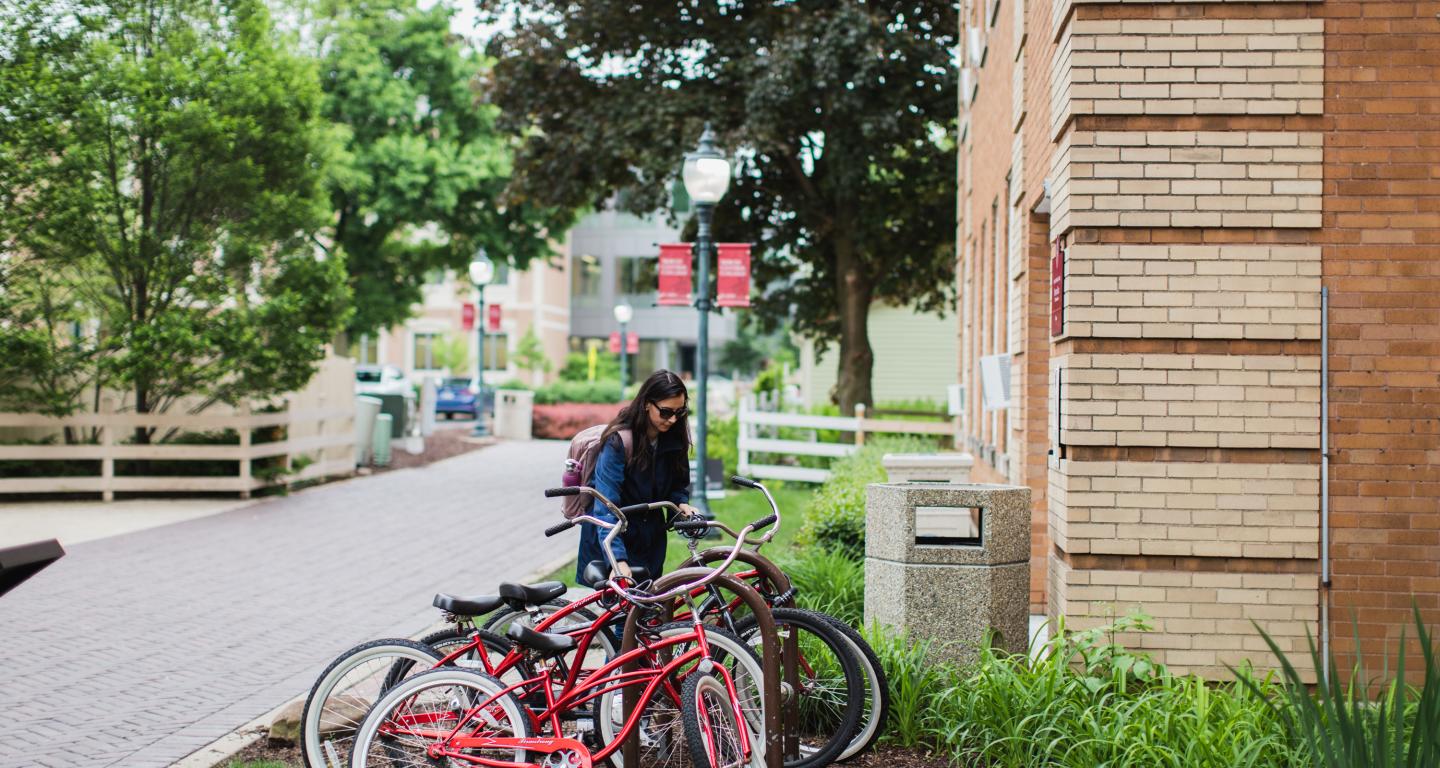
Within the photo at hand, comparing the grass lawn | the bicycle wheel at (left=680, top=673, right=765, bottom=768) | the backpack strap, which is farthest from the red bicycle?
the grass lawn

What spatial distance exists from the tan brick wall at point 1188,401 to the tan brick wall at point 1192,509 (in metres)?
0.13

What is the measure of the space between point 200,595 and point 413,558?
101 inches

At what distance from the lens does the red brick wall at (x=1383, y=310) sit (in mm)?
6375

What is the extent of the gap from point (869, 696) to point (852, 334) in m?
20.0

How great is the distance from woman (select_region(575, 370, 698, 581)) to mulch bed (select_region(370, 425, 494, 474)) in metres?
17.5

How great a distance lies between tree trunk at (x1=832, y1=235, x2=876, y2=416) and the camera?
2517 centimetres

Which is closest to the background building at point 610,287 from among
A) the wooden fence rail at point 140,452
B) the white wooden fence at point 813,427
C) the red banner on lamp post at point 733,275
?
the white wooden fence at point 813,427

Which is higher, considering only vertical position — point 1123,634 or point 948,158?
point 948,158

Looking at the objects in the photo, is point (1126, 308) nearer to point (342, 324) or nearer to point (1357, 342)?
point (1357, 342)

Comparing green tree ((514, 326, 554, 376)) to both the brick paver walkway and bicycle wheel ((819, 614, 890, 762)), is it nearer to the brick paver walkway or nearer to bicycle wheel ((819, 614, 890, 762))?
the brick paver walkway

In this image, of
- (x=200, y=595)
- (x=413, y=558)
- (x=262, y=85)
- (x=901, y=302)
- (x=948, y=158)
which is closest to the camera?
(x=200, y=595)

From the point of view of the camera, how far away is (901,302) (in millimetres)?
32094

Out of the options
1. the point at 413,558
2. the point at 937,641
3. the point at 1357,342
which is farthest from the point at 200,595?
the point at 1357,342

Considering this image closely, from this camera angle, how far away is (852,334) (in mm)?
25172
